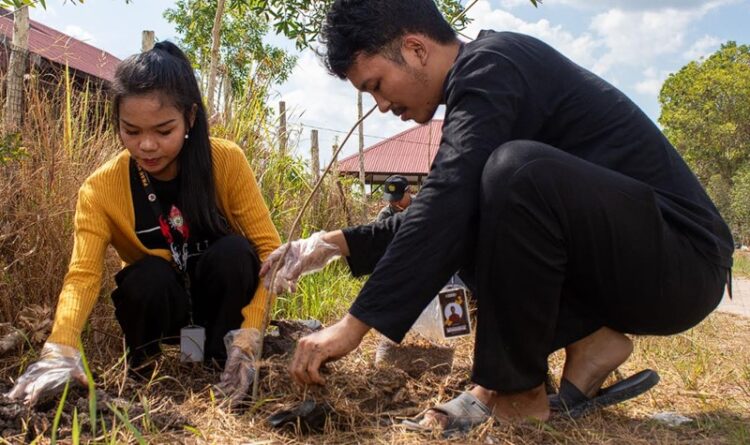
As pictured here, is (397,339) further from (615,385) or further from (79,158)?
(79,158)

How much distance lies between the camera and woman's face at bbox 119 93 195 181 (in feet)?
6.97

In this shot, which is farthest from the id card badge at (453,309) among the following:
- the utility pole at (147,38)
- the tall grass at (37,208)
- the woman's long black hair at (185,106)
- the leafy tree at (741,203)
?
the leafy tree at (741,203)

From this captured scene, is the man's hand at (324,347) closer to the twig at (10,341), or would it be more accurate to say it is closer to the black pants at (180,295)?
the black pants at (180,295)

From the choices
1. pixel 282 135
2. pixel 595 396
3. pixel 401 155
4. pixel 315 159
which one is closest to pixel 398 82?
pixel 595 396

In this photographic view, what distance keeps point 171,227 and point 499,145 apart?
1239 millimetres

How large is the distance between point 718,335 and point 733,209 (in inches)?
1034

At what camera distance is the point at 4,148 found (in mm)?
2307

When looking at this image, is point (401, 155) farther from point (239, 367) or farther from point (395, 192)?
point (239, 367)

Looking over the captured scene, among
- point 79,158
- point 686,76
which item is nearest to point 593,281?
point 79,158

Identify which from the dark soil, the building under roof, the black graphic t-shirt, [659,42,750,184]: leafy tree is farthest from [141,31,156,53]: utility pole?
[659,42,750,184]: leafy tree

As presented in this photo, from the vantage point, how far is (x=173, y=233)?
237cm

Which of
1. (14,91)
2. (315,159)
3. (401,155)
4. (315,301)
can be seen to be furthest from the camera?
(401,155)

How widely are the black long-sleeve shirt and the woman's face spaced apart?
34.9 inches

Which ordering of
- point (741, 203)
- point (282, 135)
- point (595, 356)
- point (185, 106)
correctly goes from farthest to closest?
1. point (741, 203)
2. point (282, 135)
3. point (185, 106)
4. point (595, 356)
